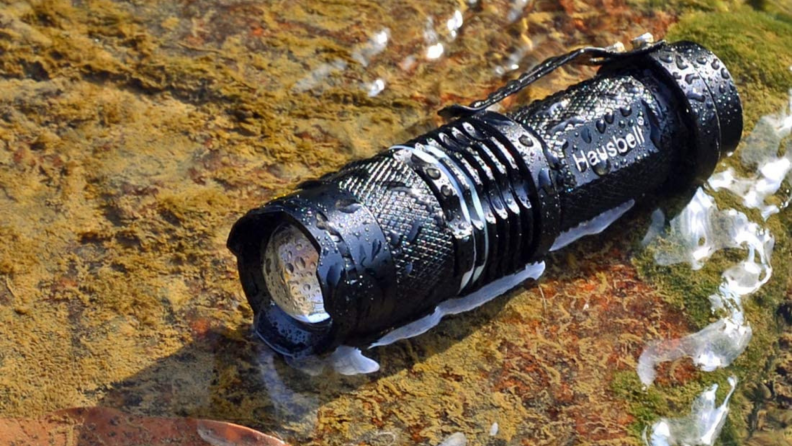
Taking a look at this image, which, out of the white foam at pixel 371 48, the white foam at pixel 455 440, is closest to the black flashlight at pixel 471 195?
the white foam at pixel 455 440

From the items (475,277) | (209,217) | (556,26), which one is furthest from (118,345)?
(556,26)

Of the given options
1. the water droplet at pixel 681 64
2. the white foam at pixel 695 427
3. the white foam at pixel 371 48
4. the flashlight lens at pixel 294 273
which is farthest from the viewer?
the white foam at pixel 371 48

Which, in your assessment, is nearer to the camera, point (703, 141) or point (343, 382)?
point (343, 382)

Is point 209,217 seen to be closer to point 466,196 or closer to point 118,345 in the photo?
point 118,345

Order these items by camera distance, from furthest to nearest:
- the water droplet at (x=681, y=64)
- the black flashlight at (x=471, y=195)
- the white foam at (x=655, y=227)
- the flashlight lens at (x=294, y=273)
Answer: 1. the white foam at (x=655, y=227)
2. the water droplet at (x=681, y=64)
3. the flashlight lens at (x=294, y=273)
4. the black flashlight at (x=471, y=195)

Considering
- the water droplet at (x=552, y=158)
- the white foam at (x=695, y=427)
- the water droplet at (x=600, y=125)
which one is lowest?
A: the white foam at (x=695, y=427)

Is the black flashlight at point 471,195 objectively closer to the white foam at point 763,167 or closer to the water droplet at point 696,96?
the water droplet at point 696,96

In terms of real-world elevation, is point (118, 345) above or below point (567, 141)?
below
